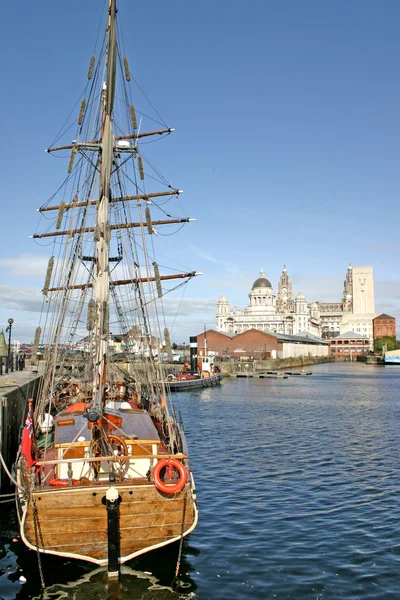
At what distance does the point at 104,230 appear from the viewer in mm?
17594

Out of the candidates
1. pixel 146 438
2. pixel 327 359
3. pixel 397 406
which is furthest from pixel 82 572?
pixel 327 359

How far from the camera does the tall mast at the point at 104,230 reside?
1688 cm

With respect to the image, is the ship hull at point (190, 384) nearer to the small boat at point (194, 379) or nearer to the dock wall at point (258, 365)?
the small boat at point (194, 379)

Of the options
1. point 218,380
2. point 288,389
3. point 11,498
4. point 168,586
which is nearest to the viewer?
point 168,586

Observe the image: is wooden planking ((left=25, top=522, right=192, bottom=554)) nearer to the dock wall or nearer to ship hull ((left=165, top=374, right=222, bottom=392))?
ship hull ((left=165, top=374, right=222, bottom=392))

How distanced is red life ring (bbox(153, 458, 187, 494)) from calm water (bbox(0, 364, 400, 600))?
216cm

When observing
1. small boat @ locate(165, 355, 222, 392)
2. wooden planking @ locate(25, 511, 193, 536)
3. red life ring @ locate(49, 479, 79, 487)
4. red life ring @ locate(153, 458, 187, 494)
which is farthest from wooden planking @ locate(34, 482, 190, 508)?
small boat @ locate(165, 355, 222, 392)

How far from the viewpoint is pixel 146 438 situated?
55.3 feet

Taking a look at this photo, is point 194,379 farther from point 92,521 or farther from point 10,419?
point 92,521

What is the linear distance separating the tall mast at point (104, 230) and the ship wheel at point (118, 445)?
5.02ft

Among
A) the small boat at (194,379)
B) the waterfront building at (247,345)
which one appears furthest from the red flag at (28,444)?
the waterfront building at (247,345)

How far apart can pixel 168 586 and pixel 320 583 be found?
11.7 ft

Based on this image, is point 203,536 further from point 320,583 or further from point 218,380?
point 218,380

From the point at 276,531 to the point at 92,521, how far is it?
21.5 feet
